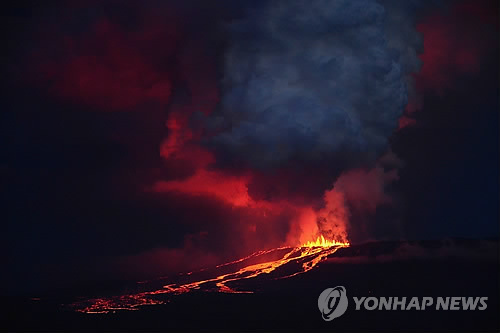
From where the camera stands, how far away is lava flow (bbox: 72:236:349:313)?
91.6m

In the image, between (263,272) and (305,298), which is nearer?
(305,298)

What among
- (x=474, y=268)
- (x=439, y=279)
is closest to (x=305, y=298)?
(x=439, y=279)

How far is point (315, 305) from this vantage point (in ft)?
286

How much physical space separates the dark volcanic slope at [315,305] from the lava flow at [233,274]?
1.59 m

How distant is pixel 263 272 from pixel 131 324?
23597mm

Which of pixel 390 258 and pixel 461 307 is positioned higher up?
pixel 390 258

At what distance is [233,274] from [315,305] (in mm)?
18483

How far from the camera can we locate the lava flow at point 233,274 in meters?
91.6

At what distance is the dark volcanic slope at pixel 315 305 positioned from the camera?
269ft

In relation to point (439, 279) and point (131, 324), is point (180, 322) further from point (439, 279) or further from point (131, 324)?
point (439, 279)

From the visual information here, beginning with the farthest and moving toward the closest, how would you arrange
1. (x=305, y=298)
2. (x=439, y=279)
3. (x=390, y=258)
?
(x=390, y=258) → (x=439, y=279) → (x=305, y=298)

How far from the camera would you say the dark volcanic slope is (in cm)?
8206

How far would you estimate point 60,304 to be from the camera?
98062mm

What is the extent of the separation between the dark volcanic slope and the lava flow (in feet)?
5.21
